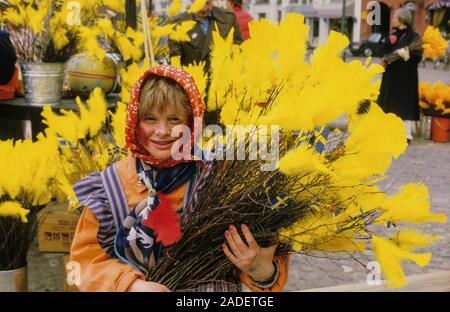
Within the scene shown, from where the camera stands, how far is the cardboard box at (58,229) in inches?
97.9

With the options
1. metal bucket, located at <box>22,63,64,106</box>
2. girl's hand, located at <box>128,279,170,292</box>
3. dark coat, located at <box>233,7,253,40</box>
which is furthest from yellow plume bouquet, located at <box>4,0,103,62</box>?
dark coat, located at <box>233,7,253,40</box>

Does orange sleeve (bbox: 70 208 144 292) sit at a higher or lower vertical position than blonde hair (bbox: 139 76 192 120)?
lower

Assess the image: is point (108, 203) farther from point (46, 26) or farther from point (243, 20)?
point (243, 20)

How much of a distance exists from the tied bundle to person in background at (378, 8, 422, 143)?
244 inches

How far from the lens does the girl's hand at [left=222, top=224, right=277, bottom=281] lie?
4.46 feet

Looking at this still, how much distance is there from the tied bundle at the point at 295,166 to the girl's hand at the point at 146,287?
43mm

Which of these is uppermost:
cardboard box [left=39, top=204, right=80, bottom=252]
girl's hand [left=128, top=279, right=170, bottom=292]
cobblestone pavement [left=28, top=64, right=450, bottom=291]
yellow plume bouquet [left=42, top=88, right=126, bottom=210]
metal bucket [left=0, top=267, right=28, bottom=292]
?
yellow plume bouquet [left=42, top=88, right=126, bottom=210]

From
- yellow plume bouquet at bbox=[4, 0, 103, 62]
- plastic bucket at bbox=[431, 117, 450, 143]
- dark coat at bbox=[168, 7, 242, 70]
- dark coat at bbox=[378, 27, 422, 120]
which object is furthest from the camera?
plastic bucket at bbox=[431, 117, 450, 143]

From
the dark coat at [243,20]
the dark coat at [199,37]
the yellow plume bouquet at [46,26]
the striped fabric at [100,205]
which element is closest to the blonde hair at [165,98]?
the striped fabric at [100,205]

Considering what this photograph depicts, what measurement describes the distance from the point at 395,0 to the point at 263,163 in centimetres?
3128

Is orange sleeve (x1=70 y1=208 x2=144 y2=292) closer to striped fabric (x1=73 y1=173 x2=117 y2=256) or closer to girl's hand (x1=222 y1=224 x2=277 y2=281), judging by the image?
striped fabric (x1=73 y1=173 x2=117 y2=256)

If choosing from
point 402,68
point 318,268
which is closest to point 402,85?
point 402,68

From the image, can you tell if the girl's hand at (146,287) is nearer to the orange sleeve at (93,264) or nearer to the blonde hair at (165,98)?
the orange sleeve at (93,264)

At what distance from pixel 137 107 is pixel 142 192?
220 mm
